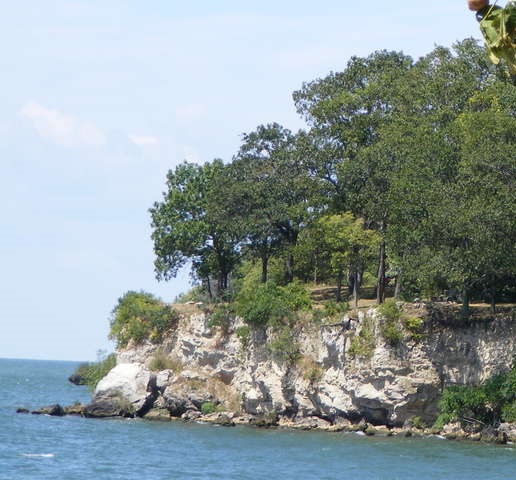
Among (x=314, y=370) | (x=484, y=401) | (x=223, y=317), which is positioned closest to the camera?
(x=484, y=401)

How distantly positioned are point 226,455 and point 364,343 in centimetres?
1086

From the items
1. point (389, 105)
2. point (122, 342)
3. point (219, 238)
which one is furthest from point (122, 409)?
point (389, 105)

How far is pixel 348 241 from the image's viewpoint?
54.6 meters

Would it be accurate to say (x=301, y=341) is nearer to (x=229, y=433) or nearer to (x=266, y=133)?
(x=229, y=433)

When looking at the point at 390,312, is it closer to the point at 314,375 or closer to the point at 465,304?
the point at 465,304

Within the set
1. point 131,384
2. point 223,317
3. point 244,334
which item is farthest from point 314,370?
point 131,384

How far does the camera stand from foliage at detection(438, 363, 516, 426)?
4391 cm

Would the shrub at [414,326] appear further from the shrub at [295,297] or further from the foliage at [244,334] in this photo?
the foliage at [244,334]

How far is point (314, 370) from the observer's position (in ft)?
170

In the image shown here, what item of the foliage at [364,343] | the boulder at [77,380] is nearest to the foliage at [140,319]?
the foliage at [364,343]

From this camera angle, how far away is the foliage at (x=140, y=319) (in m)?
60.3

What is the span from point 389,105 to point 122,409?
2239 cm

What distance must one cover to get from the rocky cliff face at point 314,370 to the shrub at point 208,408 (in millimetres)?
360

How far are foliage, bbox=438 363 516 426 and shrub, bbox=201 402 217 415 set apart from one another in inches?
533
